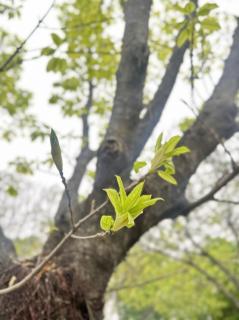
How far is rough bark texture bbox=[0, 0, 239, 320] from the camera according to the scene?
132 centimetres

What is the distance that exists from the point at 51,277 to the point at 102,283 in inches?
10.5

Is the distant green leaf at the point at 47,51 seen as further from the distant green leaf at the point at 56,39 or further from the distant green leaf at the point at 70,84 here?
the distant green leaf at the point at 70,84

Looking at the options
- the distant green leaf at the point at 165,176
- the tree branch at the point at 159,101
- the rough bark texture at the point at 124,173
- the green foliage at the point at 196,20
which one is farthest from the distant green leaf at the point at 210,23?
the distant green leaf at the point at 165,176

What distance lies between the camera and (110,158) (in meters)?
1.73

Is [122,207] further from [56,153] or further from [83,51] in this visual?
[83,51]

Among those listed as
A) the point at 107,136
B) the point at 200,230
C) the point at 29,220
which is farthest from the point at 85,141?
the point at 29,220

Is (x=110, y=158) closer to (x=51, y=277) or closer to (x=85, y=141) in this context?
(x=51, y=277)

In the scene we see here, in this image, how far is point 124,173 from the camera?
173 cm

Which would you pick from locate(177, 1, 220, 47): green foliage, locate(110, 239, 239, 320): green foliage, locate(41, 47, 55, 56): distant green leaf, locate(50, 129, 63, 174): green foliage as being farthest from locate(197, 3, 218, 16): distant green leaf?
locate(110, 239, 239, 320): green foliage

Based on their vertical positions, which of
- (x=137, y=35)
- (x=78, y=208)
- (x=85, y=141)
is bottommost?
(x=85, y=141)

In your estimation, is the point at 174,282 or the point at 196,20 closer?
the point at 196,20

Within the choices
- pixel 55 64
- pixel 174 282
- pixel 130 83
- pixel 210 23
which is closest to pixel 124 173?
pixel 130 83

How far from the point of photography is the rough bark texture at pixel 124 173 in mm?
1321

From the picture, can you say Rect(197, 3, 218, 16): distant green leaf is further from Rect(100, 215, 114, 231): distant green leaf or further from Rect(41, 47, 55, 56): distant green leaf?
Rect(100, 215, 114, 231): distant green leaf
